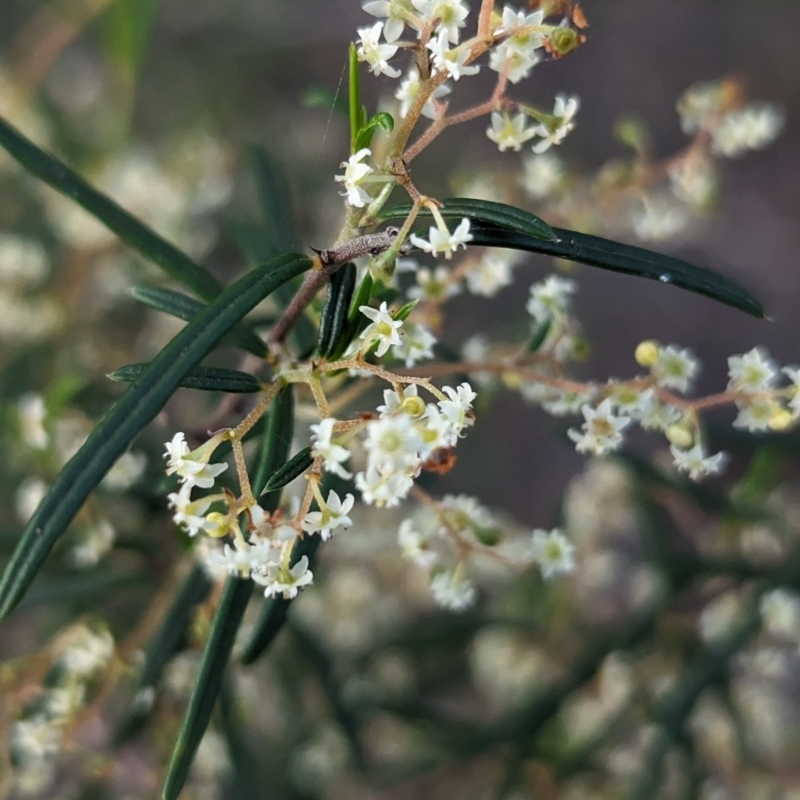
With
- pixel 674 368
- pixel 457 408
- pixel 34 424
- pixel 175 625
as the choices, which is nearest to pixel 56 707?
pixel 175 625

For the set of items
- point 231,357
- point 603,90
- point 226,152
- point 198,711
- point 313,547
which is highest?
point 603,90

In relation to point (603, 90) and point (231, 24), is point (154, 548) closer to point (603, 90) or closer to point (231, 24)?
point (231, 24)

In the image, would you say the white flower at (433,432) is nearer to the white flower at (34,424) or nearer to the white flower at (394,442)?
the white flower at (394,442)

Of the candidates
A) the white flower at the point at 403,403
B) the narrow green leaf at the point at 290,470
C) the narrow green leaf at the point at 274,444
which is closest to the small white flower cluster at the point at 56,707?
the narrow green leaf at the point at 274,444

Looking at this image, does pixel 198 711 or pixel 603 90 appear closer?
pixel 198 711

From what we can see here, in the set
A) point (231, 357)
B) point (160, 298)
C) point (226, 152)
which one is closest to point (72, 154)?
point (226, 152)

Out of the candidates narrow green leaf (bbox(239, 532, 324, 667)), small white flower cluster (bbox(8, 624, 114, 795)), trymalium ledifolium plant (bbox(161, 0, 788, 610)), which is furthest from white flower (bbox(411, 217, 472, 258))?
small white flower cluster (bbox(8, 624, 114, 795))
